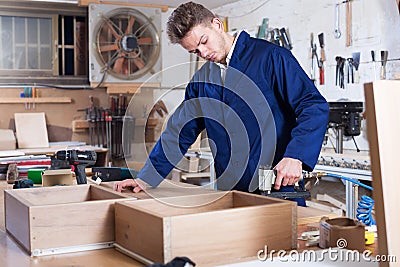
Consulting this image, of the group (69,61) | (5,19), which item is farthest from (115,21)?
(5,19)

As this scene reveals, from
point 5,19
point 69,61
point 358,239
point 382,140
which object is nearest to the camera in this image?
point 382,140

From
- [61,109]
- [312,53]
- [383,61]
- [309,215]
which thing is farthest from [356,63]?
[61,109]

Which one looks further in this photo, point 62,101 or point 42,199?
point 62,101

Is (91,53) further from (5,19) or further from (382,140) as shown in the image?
(382,140)

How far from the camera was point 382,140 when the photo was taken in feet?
4.01

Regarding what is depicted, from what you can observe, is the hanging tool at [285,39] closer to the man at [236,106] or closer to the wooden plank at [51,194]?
the man at [236,106]

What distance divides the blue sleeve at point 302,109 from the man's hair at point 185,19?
0.36 m

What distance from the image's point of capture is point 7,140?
5.57m

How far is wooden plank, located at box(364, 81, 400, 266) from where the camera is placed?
1.22m

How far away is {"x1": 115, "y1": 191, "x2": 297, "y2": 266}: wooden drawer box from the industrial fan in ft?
15.9

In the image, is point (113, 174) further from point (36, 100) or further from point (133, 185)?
point (36, 100)

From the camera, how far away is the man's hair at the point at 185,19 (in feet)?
7.11

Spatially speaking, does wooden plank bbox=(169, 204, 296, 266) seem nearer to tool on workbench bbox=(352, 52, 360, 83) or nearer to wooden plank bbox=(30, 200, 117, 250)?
wooden plank bbox=(30, 200, 117, 250)

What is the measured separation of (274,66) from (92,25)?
14.2ft
